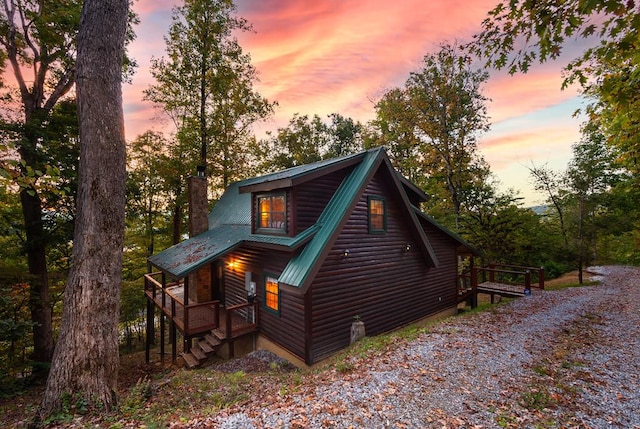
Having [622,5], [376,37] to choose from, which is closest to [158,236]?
[376,37]

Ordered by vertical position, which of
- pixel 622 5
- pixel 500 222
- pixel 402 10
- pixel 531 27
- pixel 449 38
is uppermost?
pixel 449 38

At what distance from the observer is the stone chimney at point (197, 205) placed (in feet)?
49.1

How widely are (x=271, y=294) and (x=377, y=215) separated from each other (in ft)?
16.0

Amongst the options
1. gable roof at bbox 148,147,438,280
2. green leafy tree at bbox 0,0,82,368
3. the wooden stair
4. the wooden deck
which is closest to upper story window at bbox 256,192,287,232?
gable roof at bbox 148,147,438,280

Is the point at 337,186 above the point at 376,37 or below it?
below

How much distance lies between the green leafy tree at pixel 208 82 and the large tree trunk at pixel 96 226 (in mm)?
14423

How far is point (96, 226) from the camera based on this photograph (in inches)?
197

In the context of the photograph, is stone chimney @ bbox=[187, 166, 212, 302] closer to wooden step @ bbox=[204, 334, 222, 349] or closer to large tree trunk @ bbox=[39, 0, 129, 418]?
wooden step @ bbox=[204, 334, 222, 349]

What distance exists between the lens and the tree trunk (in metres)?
10.8

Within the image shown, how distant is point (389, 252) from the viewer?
10.5m

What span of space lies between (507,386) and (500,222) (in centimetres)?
1413

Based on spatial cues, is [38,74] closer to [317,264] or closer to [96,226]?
[96,226]

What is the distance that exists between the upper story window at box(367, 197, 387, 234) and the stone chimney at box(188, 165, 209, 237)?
32.8 feet

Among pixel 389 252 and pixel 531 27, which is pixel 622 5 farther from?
pixel 389 252
